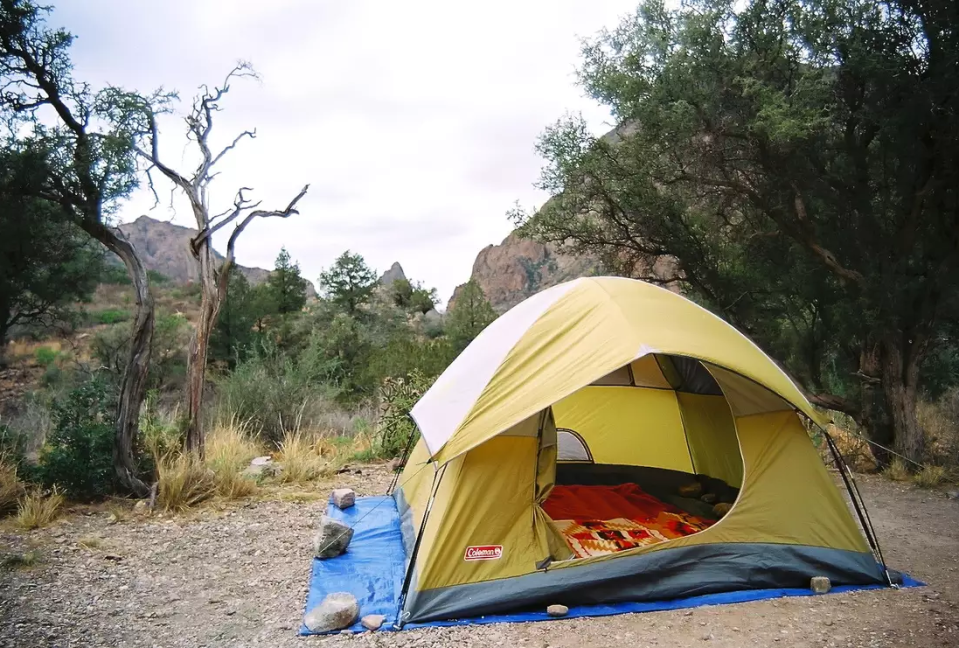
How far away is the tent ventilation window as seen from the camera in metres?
5.52

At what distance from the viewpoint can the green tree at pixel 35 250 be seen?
5.33m

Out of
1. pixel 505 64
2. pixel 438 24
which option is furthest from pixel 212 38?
pixel 505 64

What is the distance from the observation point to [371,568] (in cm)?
394

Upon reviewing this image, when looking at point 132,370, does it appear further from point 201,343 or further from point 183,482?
point 183,482

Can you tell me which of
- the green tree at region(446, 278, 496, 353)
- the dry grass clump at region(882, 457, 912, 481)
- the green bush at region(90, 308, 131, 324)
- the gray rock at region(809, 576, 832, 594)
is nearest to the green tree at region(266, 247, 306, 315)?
the green tree at region(446, 278, 496, 353)

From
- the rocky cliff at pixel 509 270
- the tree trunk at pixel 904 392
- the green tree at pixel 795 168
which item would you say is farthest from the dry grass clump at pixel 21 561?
the rocky cliff at pixel 509 270

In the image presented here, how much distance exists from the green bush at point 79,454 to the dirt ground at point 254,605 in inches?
19.1

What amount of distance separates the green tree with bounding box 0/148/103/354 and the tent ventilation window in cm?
507

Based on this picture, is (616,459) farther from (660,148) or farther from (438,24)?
(438,24)

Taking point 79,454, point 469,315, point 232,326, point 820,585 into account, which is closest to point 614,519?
point 820,585

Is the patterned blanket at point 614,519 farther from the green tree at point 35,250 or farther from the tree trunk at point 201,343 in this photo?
the green tree at point 35,250

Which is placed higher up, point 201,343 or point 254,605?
point 201,343

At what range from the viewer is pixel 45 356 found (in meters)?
18.4

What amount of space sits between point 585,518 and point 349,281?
58.1 feet
